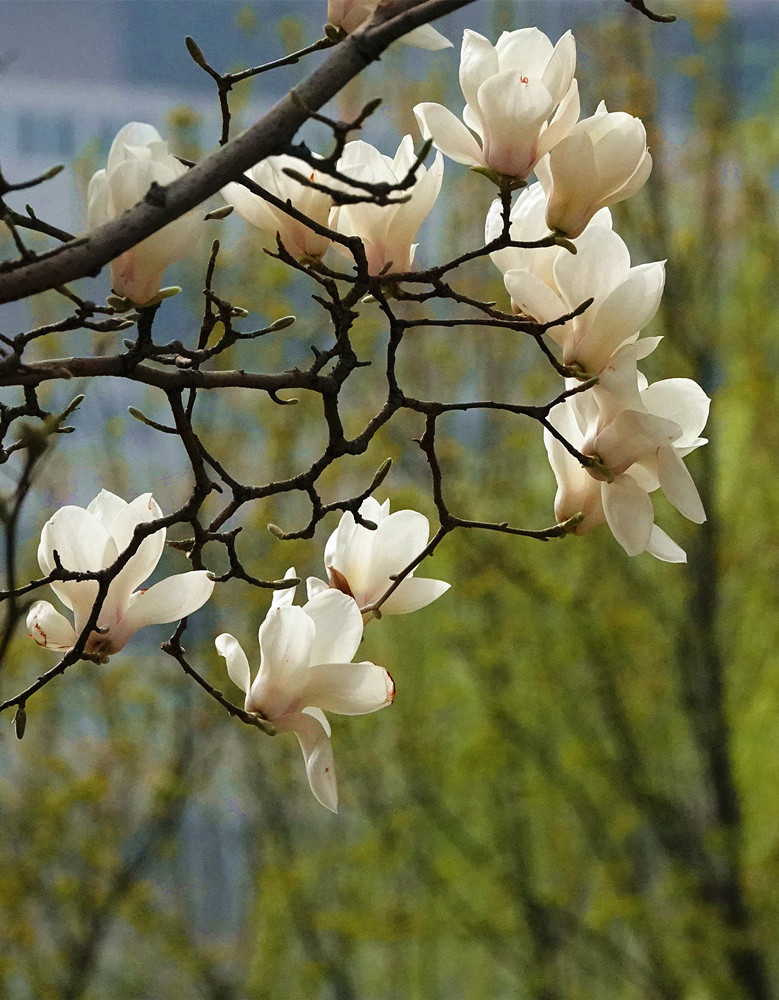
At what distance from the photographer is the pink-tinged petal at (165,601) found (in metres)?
0.36

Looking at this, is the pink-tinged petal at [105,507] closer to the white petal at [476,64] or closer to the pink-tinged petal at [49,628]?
the pink-tinged petal at [49,628]

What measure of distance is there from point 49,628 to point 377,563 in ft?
0.35

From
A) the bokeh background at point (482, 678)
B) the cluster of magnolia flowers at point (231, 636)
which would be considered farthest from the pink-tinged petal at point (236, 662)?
the bokeh background at point (482, 678)

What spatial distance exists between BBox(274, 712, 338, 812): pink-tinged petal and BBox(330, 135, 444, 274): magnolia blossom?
0.14m

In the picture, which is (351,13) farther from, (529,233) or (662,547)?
(662,547)

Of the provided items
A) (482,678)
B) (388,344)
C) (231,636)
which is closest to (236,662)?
(231,636)

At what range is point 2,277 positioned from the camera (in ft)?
0.90

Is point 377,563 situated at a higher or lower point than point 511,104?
lower

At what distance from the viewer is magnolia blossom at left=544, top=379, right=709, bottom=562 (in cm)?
35

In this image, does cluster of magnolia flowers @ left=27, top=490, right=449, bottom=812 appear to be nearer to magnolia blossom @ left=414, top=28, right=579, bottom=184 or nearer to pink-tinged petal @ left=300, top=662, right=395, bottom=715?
pink-tinged petal @ left=300, top=662, right=395, bottom=715

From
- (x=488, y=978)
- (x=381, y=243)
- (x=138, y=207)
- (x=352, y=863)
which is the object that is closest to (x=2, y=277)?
(x=138, y=207)

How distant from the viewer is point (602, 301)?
355 mm

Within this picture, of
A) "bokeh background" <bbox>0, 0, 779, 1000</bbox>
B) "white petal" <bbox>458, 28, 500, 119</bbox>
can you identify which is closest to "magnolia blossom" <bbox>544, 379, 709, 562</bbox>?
"white petal" <bbox>458, 28, 500, 119</bbox>

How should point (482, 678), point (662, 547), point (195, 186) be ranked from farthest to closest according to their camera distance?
point (482, 678)
point (662, 547)
point (195, 186)
